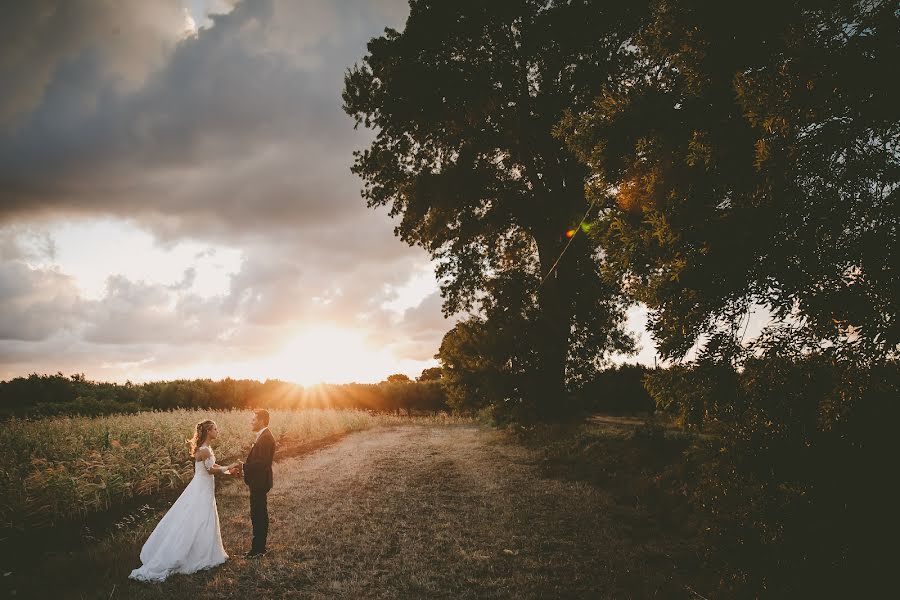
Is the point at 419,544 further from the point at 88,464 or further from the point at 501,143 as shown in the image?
the point at 501,143

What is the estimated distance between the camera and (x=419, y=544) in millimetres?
7375

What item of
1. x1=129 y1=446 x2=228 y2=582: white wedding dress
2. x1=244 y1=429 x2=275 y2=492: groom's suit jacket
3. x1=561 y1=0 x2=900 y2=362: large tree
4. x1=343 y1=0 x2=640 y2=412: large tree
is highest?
x1=343 y1=0 x2=640 y2=412: large tree

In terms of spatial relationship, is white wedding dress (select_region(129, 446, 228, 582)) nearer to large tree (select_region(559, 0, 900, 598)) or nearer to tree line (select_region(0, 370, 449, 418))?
large tree (select_region(559, 0, 900, 598))

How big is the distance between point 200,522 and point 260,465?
1.09 metres

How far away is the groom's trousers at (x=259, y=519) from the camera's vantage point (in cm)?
697

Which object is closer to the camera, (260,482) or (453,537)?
(260,482)

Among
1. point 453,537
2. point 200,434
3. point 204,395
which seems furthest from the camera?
→ point 204,395

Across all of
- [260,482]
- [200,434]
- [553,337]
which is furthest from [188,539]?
[553,337]

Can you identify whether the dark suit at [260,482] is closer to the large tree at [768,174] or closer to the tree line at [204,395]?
the large tree at [768,174]

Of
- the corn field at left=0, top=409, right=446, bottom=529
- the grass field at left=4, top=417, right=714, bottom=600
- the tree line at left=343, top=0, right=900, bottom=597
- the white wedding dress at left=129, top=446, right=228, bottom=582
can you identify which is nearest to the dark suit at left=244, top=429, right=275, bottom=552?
the grass field at left=4, top=417, right=714, bottom=600

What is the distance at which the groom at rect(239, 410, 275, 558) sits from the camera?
6.99 metres

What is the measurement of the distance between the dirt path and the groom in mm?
320

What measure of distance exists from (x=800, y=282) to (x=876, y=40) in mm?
2344

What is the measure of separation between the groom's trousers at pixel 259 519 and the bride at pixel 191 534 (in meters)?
0.48
